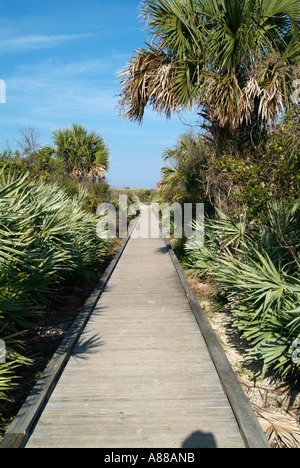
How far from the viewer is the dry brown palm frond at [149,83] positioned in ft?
20.9

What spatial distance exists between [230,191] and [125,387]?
12.9ft

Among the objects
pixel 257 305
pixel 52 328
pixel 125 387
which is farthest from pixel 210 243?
pixel 125 387

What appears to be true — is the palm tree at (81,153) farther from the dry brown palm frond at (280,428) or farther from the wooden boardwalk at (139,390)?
the dry brown palm frond at (280,428)

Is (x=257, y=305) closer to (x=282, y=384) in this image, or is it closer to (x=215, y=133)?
(x=282, y=384)

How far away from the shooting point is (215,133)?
648cm

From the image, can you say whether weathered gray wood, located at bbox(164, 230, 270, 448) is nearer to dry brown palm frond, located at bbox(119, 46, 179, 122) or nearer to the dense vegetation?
the dense vegetation

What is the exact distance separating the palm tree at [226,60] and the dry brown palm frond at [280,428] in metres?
4.56

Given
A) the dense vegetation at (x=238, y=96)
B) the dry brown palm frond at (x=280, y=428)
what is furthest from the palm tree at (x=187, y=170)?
the dry brown palm frond at (x=280, y=428)

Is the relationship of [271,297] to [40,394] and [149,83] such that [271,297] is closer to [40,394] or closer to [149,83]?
[40,394]

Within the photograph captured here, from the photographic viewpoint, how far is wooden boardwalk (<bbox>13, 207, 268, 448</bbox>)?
2.59 m

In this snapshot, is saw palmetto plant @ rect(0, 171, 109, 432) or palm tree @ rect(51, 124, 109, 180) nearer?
saw palmetto plant @ rect(0, 171, 109, 432)

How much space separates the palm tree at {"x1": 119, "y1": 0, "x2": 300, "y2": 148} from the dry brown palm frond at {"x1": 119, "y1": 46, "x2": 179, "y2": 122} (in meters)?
0.02

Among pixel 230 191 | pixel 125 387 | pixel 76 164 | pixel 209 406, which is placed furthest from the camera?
pixel 76 164

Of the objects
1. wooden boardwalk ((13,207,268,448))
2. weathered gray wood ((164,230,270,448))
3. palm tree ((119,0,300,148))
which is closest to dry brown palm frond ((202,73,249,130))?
palm tree ((119,0,300,148))
